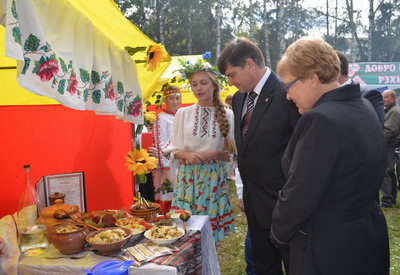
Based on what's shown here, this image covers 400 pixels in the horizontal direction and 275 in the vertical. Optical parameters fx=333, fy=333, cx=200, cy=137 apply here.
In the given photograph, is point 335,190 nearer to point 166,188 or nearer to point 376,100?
point 376,100

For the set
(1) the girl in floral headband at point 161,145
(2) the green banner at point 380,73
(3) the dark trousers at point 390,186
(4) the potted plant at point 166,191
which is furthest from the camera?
(2) the green banner at point 380,73

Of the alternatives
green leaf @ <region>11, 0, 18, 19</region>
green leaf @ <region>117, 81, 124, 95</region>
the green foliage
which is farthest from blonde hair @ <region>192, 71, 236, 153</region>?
the green foliage

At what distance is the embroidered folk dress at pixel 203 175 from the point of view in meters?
2.55

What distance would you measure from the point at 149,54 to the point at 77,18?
2.50 feet

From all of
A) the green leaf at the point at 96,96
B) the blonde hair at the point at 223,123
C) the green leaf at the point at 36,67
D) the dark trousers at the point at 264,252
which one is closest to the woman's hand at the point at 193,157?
the blonde hair at the point at 223,123

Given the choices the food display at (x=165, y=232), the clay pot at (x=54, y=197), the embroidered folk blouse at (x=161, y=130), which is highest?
the embroidered folk blouse at (x=161, y=130)

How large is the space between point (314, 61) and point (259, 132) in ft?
2.20

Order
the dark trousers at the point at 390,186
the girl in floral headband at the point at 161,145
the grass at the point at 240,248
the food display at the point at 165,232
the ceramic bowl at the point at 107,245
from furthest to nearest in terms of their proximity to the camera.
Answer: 1. the dark trousers at the point at 390,186
2. the girl in floral headband at the point at 161,145
3. the grass at the point at 240,248
4. the food display at the point at 165,232
5. the ceramic bowl at the point at 107,245

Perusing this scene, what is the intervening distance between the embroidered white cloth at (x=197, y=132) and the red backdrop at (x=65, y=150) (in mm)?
803

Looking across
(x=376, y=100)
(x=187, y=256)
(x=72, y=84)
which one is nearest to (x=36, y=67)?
Answer: (x=72, y=84)

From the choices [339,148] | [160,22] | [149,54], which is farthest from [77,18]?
[160,22]

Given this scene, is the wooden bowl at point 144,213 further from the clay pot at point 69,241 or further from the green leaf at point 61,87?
the green leaf at point 61,87

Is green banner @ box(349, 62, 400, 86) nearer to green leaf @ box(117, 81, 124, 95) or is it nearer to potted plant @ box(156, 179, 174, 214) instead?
potted plant @ box(156, 179, 174, 214)

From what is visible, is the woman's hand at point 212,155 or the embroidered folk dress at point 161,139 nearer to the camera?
the woman's hand at point 212,155
